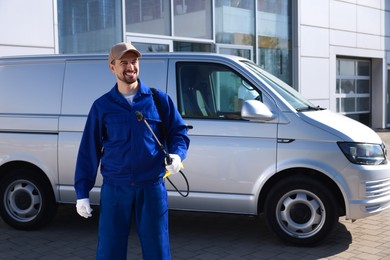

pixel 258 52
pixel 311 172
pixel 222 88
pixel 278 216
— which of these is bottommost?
pixel 278 216

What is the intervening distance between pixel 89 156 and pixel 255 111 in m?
2.11

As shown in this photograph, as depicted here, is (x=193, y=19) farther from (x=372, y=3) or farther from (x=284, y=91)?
(x=372, y=3)

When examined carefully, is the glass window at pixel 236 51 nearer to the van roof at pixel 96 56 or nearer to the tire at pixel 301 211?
the van roof at pixel 96 56

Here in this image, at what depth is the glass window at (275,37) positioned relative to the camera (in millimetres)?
13602

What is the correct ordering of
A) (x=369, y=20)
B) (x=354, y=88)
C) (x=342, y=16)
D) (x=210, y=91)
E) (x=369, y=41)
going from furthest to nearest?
(x=354, y=88)
(x=369, y=41)
(x=369, y=20)
(x=342, y=16)
(x=210, y=91)

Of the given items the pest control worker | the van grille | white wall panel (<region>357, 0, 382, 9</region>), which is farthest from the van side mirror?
white wall panel (<region>357, 0, 382, 9</region>)

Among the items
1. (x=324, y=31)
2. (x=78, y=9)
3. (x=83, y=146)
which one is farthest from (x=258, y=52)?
(x=83, y=146)

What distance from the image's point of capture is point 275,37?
14.0 m

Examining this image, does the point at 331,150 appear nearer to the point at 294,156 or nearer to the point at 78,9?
the point at 294,156

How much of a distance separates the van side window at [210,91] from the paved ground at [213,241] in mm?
1367

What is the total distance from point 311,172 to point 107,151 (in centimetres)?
263

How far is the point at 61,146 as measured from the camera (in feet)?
18.8

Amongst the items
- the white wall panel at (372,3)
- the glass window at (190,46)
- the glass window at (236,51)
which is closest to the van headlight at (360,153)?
the glass window at (190,46)

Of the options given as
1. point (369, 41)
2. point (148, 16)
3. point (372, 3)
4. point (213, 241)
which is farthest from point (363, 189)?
point (372, 3)
